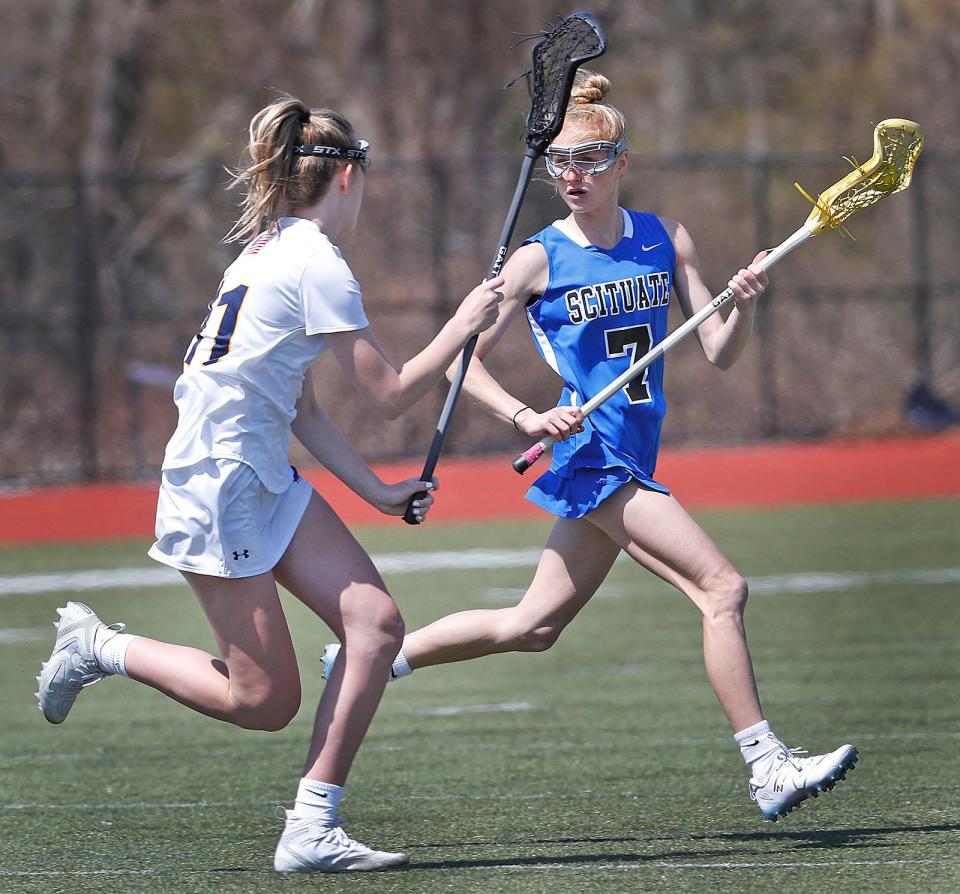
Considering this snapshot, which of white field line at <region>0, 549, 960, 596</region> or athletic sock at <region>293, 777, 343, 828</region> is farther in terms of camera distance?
white field line at <region>0, 549, 960, 596</region>

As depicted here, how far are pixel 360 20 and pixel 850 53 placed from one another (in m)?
10.4

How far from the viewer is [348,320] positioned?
4422 millimetres

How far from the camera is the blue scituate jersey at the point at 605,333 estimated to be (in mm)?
5238

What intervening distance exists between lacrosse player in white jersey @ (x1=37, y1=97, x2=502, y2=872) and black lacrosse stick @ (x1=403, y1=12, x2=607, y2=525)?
14.6 inches

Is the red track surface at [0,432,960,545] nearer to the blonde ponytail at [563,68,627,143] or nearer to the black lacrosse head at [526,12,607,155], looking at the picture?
the blonde ponytail at [563,68,627,143]

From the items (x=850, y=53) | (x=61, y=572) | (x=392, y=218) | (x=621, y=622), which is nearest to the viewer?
(x=621, y=622)

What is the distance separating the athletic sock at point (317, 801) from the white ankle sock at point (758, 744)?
1.20 m

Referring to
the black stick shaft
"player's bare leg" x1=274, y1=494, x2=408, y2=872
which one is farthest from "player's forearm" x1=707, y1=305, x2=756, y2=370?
"player's bare leg" x1=274, y1=494, x2=408, y2=872

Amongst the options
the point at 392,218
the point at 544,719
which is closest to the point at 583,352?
the point at 544,719

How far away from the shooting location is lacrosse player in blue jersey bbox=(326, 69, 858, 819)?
504 cm

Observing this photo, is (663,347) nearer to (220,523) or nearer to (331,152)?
(331,152)

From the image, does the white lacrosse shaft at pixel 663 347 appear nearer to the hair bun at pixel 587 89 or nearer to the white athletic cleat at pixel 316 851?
the hair bun at pixel 587 89

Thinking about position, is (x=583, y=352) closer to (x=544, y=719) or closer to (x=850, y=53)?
(x=544, y=719)

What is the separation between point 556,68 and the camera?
5.23m
